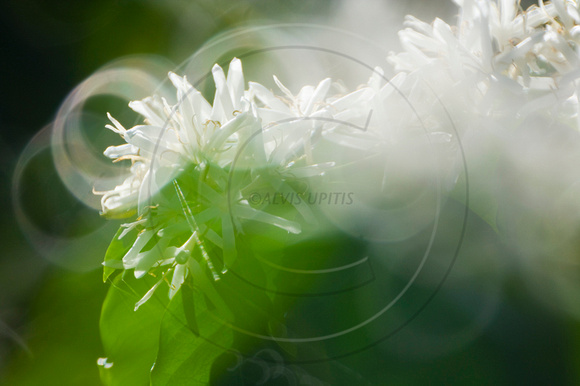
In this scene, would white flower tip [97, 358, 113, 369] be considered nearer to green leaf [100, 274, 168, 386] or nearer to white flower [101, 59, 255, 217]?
green leaf [100, 274, 168, 386]

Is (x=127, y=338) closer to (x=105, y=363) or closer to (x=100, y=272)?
(x=105, y=363)

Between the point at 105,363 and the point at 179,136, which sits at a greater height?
the point at 179,136

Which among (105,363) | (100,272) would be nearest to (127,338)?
(105,363)

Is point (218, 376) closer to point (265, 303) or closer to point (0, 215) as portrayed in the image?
point (265, 303)

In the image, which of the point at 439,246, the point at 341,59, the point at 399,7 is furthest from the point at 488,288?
the point at 399,7

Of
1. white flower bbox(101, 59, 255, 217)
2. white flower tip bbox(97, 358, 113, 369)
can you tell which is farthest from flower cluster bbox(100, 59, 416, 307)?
white flower tip bbox(97, 358, 113, 369)

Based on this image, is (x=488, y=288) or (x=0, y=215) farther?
(x=0, y=215)
